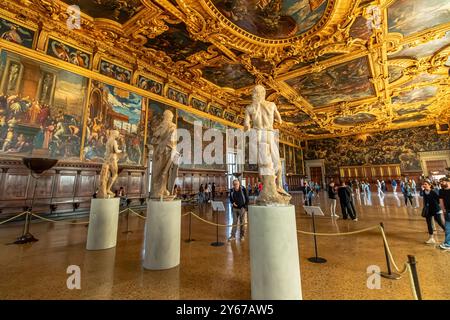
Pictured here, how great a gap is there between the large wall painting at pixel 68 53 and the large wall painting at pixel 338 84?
462 inches

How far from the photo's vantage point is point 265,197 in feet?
8.50

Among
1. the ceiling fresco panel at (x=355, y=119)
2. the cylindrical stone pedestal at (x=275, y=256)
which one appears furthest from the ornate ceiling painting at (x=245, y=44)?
the cylindrical stone pedestal at (x=275, y=256)

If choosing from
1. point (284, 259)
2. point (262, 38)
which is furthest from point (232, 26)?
point (284, 259)

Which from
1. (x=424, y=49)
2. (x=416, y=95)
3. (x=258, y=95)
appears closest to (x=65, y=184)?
(x=258, y=95)

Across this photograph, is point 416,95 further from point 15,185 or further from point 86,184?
point 15,185

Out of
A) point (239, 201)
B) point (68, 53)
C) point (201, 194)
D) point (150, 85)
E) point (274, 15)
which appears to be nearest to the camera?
point (239, 201)

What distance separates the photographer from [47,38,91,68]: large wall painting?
27.1ft

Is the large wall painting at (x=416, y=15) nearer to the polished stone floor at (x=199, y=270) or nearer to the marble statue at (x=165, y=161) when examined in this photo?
the polished stone floor at (x=199, y=270)

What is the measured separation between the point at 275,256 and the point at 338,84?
1573 cm

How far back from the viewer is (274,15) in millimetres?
8102

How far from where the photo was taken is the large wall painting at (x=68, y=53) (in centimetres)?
825

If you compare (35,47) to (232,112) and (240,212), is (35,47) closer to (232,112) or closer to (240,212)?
(240,212)

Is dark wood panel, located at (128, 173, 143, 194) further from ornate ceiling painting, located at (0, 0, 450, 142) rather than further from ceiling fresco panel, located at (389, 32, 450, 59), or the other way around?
ceiling fresco panel, located at (389, 32, 450, 59)

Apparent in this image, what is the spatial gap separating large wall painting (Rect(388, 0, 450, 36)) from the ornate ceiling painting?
0.14 ft
